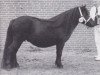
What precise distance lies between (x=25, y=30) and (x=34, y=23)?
32 cm

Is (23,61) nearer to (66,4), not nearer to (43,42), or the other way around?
(43,42)

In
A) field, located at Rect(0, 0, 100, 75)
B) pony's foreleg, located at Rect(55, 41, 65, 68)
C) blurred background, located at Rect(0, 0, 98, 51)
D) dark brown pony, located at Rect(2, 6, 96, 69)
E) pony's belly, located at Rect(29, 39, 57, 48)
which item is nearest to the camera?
dark brown pony, located at Rect(2, 6, 96, 69)

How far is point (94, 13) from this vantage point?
9.76 m

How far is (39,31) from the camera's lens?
29.3ft

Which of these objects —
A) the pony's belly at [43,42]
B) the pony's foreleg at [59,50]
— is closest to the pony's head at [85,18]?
the pony's foreleg at [59,50]

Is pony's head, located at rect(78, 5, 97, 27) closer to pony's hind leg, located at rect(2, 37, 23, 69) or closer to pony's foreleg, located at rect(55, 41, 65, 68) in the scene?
pony's foreleg, located at rect(55, 41, 65, 68)

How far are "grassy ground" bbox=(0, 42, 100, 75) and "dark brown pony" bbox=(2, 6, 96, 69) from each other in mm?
530

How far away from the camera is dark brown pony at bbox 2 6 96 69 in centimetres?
881

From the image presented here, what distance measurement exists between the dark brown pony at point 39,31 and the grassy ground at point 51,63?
1.74 feet

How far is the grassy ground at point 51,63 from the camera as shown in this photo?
29.0 ft

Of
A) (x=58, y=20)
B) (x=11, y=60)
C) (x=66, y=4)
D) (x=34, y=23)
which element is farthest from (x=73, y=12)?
(x=66, y=4)

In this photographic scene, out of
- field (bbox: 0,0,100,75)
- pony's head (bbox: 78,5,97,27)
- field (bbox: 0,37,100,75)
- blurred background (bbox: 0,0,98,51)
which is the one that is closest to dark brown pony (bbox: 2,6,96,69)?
pony's head (bbox: 78,5,97,27)

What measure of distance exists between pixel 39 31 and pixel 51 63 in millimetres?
1496

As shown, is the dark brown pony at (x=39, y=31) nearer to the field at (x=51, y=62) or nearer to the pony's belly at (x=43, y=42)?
the pony's belly at (x=43, y=42)
